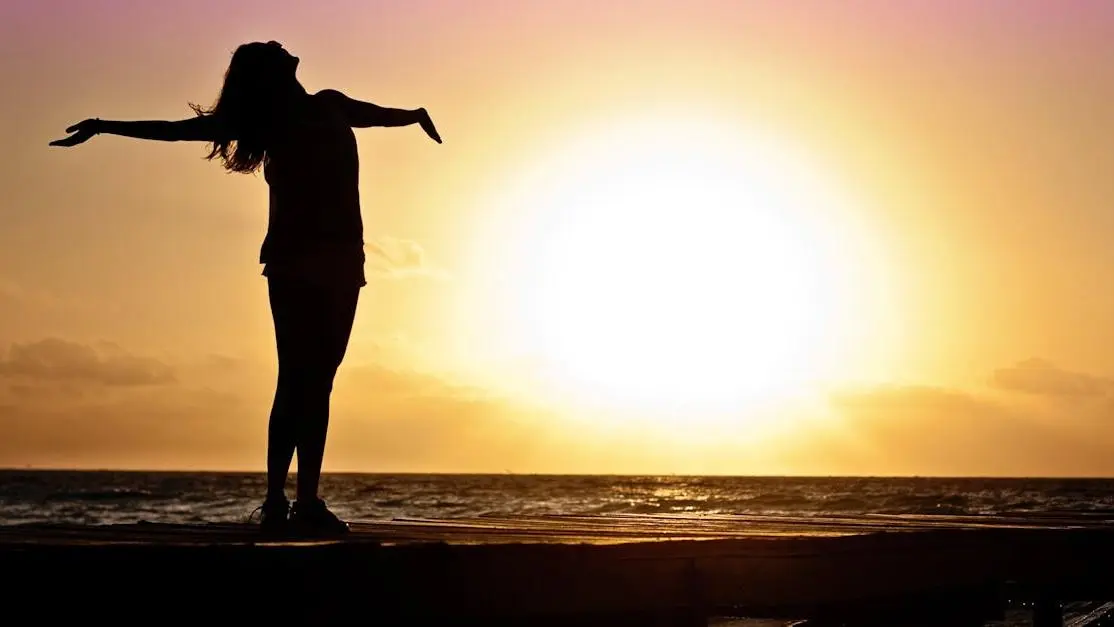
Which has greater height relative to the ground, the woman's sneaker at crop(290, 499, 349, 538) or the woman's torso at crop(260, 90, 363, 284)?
the woman's torso at crop(260, 90, 363, 284)

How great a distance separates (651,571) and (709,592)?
36 cm

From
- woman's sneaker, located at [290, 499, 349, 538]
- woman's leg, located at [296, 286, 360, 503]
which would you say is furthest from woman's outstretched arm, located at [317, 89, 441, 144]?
woman's sneaker, located at [290, 499, 349, 538]

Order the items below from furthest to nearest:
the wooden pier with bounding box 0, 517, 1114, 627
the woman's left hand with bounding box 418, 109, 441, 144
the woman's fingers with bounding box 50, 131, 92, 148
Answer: the woman's left hand with bounding box 418, 109, 441, 144
the woman's fingers with bounding box 50, 131, 92, 148
the wooden pier with bounding box 0, 517, 1114, 627

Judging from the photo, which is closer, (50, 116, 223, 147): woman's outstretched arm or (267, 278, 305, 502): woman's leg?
(50, 116, 223, 147): woman's outstretched arm

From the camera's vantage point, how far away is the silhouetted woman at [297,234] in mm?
5832

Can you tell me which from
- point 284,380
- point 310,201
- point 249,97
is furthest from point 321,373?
point 249,97

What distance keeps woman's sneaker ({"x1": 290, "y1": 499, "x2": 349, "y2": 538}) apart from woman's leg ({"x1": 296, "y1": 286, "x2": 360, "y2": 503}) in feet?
0.11

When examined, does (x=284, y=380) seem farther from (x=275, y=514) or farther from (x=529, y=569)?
(x=529, y=569)

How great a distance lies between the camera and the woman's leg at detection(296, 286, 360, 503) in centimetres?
589

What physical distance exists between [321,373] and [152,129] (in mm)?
1250

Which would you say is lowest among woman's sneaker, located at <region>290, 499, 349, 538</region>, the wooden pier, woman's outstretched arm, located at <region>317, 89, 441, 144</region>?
the wooden pier

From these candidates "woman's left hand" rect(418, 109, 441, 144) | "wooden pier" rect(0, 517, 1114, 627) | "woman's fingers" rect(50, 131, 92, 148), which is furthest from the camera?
"woman's left hand" rect(418, 109, 441, 144)

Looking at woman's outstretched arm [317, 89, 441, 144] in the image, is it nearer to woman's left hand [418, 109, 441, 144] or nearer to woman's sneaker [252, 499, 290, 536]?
woman's left hand [418, 109, 441, 144]

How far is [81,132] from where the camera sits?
5.50m
